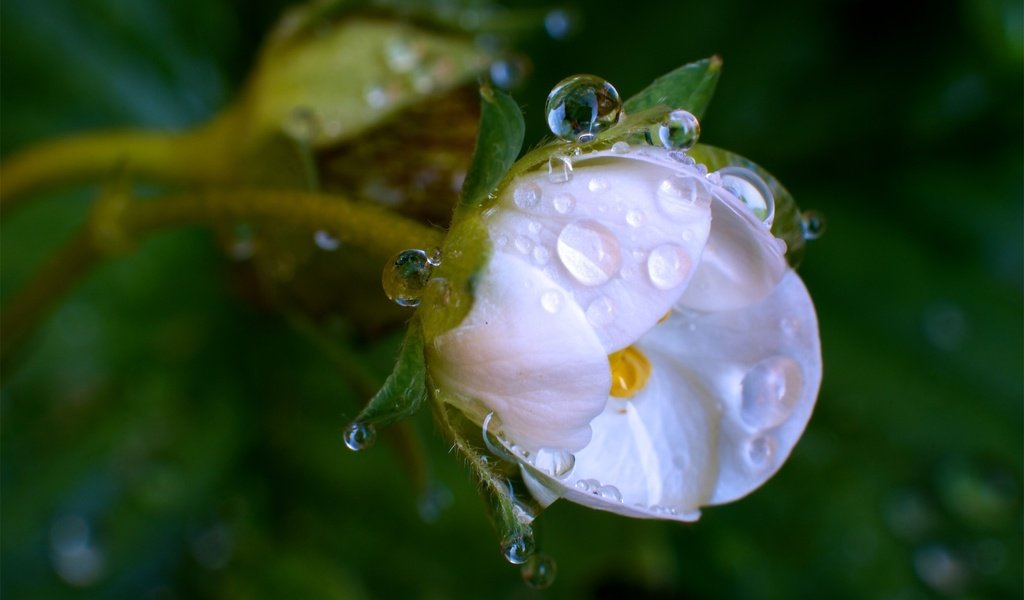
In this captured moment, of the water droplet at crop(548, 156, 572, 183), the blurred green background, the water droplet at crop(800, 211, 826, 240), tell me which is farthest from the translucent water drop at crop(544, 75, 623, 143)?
the blurred green background

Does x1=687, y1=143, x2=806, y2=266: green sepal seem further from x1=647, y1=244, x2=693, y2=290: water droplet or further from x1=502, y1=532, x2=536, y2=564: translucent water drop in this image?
x1=502, y1=532, x2=536, y2=564: translucent water drop

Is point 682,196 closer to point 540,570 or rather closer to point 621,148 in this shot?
point 621,148

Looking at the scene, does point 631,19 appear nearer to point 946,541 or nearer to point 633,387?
point 946,541

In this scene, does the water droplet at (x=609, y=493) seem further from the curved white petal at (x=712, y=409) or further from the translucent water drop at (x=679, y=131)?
the translucent water drop at (x=679, y=131)

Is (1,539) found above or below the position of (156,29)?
below

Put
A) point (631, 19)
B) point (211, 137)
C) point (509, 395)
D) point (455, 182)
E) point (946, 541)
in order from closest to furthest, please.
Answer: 1. point (509, 395)
2. point (455, 182)
3. point (211, 137)
4. point (946, 541)
5. point (631, 19)

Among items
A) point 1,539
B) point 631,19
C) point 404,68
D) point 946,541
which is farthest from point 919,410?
point 1,539

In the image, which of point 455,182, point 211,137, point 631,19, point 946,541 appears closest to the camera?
point 455,182

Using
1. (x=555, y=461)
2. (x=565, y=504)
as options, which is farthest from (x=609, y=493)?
(x=565, y=504)
